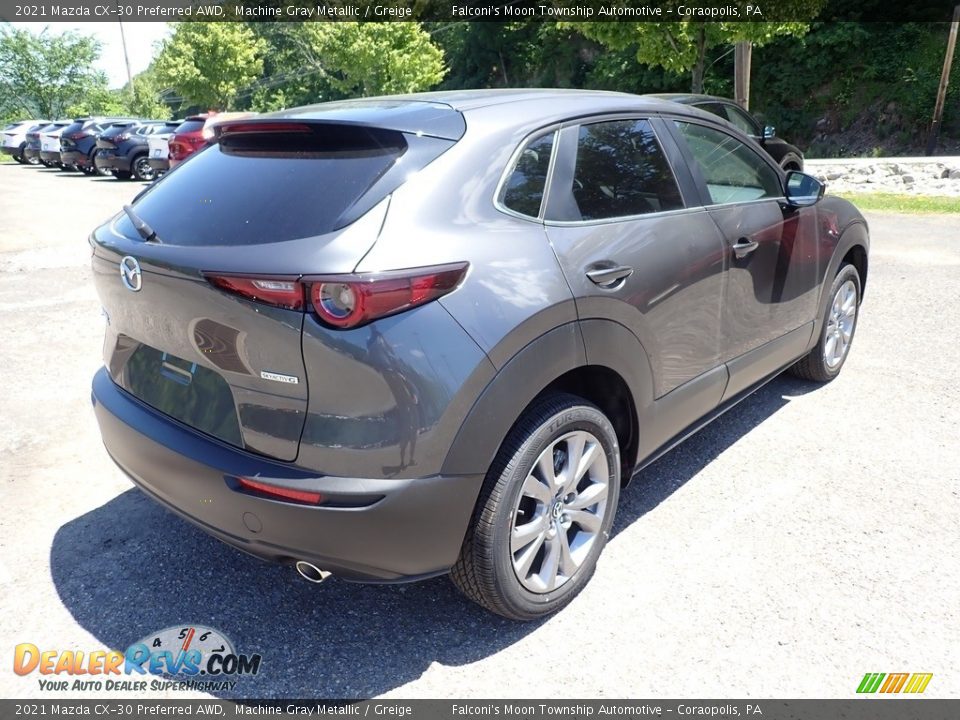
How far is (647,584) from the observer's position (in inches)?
114

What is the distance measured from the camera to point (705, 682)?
2406 mm

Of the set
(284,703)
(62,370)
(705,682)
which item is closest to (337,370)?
(284,703)

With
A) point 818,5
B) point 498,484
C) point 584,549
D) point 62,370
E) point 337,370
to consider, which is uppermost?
point 818,5

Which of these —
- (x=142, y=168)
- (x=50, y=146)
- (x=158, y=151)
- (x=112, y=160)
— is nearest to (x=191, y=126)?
(x=158, y=151)

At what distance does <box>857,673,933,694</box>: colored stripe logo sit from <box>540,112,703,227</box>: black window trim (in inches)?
68.8

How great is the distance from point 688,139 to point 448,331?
6.06ft

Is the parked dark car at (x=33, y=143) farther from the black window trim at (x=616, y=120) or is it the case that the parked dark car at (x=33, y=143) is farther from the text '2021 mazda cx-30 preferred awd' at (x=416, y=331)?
the black window trim at (x=616, y=120)

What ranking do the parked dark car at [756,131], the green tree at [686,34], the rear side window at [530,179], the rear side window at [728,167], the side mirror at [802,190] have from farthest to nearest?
the green tree at [686,34] < the parked dark car at [756,131] < the side mirror at [802,190] < the rear side window at [728,167] < the rear side window at [530,179]

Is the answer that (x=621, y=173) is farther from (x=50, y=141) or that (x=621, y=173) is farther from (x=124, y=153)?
(x=50, y=141)

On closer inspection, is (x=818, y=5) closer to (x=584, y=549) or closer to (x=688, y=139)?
(x=688, y=139)

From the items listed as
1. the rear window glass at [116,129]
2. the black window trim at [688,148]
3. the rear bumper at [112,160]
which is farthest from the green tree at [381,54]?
the black window trim at [688,148]

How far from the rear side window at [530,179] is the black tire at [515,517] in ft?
2.16

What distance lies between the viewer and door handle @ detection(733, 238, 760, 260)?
3426mm

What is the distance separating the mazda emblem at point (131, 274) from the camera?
8.20ft
